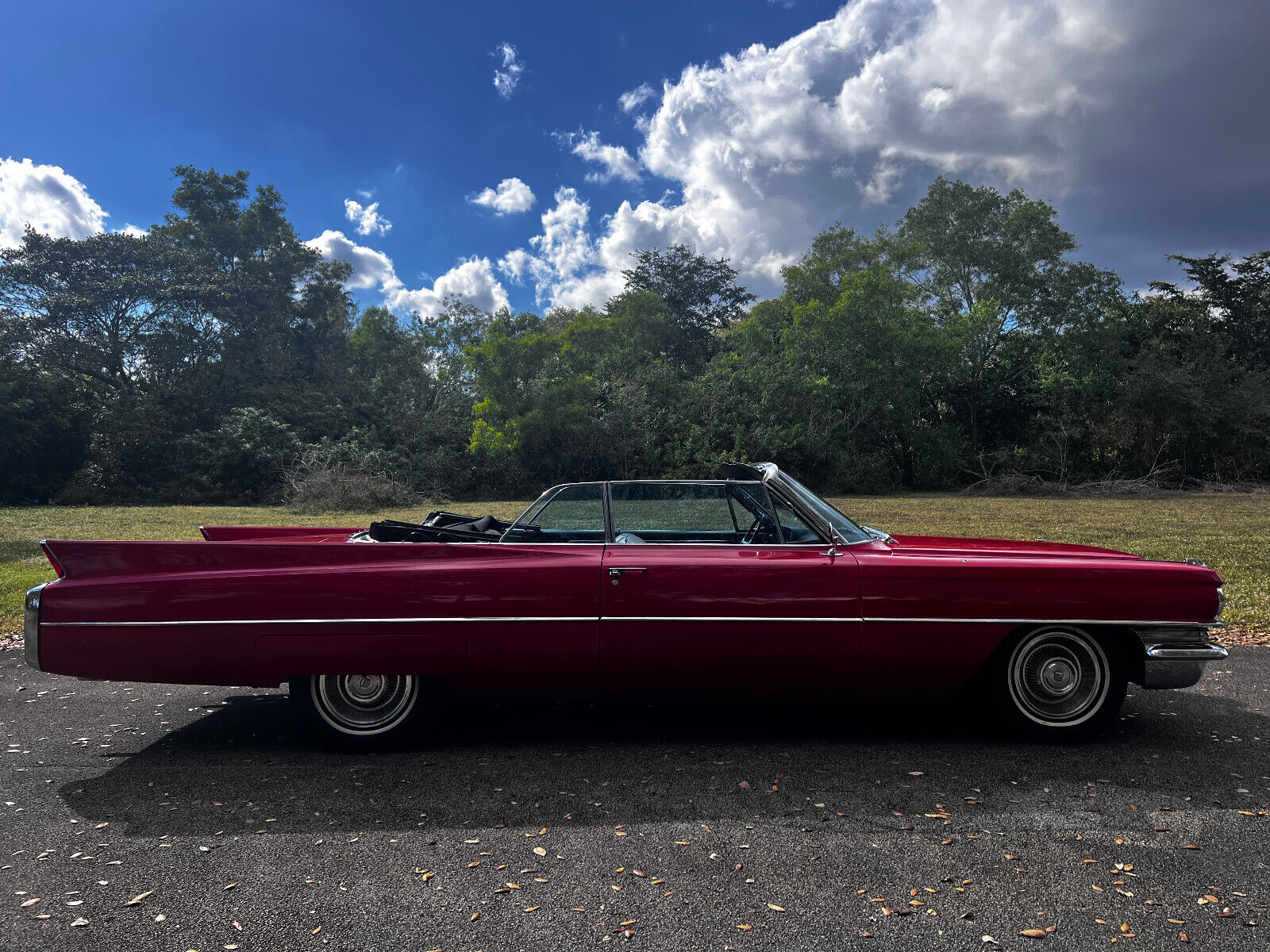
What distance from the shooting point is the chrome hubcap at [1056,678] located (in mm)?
3738

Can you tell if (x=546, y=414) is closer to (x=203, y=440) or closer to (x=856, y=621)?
(x=203, y=440)

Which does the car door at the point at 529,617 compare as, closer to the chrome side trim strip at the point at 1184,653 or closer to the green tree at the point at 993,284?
the chrome side trim strip at the point at 1184,653

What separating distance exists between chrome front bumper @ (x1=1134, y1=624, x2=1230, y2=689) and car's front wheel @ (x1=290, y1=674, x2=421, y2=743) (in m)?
3.52

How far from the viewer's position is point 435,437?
29.8 metres

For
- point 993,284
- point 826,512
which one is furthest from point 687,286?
point 826,512

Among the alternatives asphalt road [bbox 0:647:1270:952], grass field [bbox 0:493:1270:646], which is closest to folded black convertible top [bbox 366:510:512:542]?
asphalt road [bbox 0:647:1270:952]

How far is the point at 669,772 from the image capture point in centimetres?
344

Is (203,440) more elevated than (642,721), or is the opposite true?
(203,440)

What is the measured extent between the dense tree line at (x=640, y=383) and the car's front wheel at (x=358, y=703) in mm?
18824

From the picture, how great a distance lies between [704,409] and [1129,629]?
25518 millimetres

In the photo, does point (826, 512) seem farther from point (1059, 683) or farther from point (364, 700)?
point (364, 700)

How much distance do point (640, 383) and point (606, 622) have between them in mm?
27109

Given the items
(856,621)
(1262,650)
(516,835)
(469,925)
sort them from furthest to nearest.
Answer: (1262,650)
(856,621)
(516,835)
(469,925)

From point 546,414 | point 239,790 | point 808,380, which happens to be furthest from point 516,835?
point 808,380
